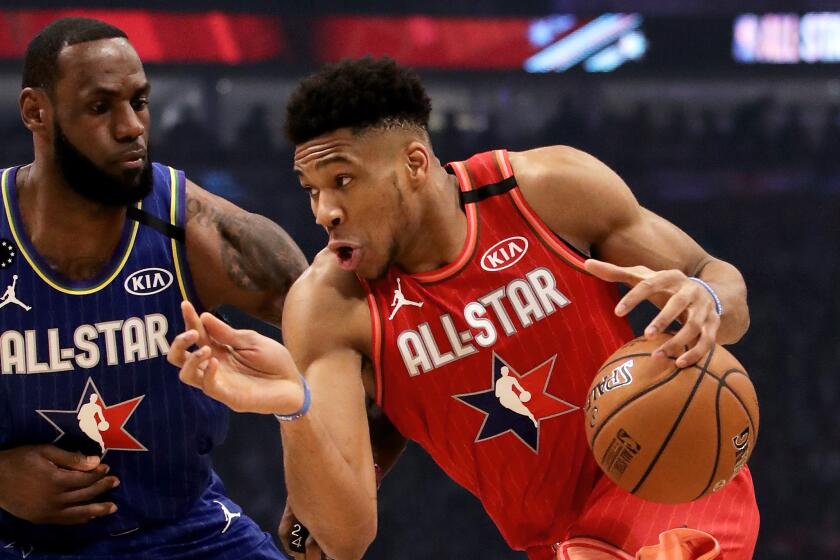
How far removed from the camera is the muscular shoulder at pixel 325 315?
304 cm

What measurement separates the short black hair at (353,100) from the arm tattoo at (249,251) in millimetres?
437

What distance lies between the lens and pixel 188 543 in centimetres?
338

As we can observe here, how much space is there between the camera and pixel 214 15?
10484 millimetres

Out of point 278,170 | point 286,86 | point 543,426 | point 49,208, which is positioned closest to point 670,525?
point 543,426

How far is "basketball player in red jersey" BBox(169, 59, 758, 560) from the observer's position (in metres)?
2.97

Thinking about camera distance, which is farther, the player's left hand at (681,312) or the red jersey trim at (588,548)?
the red jersey trim at (588,548)

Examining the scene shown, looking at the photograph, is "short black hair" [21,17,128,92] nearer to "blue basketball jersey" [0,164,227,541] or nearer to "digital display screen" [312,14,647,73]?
"blue basketball jersey" [0,164,227,541]

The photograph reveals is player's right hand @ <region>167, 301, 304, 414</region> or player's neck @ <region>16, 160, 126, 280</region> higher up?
player's neck @ <region>16, 160, 126, 280</region>

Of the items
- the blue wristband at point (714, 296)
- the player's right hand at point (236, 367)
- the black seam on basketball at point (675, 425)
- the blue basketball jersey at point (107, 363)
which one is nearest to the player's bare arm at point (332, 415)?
the player's right hand at point (236, 367)

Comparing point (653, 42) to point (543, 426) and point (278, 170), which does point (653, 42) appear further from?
point (543, 426)

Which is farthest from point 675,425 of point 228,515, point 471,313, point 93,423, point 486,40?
point 486,40

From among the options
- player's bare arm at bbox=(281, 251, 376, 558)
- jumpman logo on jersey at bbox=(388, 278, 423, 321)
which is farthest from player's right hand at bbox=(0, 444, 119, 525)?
jumpman logo on jersey at bbox=(388, 278, 423, 321)

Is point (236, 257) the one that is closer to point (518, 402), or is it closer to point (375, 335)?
point (375, 335)

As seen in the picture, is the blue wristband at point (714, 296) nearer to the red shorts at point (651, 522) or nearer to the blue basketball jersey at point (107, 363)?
the red shorts at point (651, 522)
